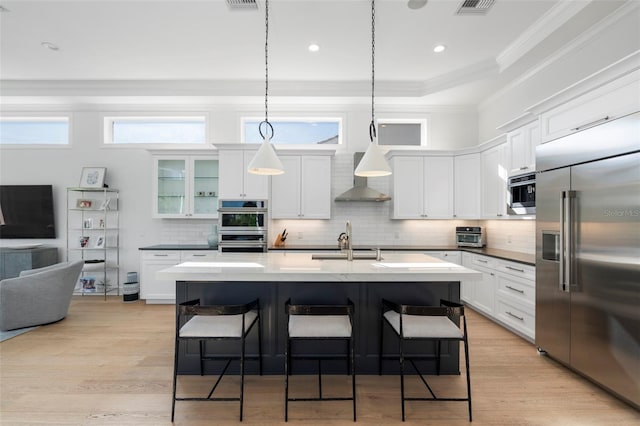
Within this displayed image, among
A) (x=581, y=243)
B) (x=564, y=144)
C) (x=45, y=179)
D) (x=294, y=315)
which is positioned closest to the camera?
(x=294, y=315)

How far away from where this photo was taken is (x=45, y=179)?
5.45 m

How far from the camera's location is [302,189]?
16.8 ft

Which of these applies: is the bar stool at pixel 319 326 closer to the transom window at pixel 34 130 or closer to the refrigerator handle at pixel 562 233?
the refrigerator handle at pixel 562 233

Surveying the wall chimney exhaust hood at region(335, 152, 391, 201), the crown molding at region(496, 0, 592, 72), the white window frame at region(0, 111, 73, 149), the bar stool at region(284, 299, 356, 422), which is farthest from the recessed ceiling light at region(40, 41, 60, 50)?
the crown molding at region(496, 0, 592, 72)

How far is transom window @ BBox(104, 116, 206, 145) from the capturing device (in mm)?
5570

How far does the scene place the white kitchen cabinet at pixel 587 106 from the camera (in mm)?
2301

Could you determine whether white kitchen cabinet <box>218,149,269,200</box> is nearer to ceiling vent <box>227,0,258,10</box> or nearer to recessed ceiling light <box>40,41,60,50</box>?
ceiling vent <box>227,0,258,10</box>

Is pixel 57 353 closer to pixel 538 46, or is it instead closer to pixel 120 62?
pixel 120 62

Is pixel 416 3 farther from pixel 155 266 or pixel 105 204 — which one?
pixel 105 204

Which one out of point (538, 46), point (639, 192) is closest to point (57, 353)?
point (639, 192)

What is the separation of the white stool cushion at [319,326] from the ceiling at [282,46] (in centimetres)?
310

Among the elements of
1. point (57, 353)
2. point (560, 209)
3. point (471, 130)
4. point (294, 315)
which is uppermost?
point (471, 130)

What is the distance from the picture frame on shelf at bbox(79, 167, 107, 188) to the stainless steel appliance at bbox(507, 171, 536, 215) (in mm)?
6431

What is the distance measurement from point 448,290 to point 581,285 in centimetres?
109
